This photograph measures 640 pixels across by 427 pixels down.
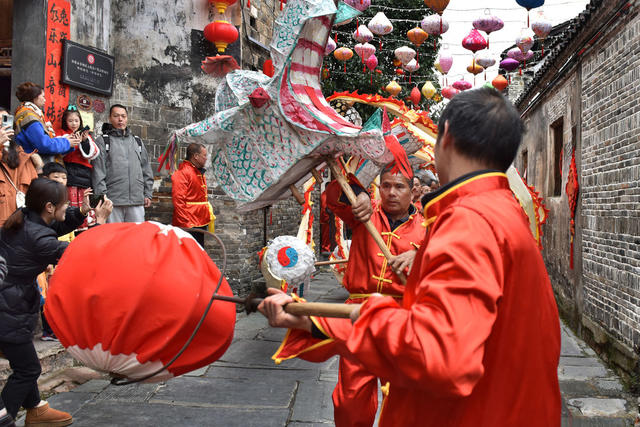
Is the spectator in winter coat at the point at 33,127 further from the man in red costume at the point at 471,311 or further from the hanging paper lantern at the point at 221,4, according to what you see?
the man in red costume at the point at 471,311

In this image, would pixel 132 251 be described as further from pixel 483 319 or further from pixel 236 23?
pixel 236 23

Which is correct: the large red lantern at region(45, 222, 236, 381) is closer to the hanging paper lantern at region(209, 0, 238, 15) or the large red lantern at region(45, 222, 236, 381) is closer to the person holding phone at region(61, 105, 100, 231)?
the person holding phone at region(61, 105, 100, 231)

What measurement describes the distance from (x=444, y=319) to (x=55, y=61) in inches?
266

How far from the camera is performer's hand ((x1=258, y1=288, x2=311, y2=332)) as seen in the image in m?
1.71

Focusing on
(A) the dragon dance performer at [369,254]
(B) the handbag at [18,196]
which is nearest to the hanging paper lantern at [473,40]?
(A) the dragon dance performer at [369,254]

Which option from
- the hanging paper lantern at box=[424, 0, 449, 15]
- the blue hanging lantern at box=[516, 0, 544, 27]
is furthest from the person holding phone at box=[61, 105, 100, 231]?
the blue hanging lantern at box=[516, 0, 544, 27]

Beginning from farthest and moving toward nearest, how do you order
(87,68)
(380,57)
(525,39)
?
1. (380,57)
2. (525,39)
3. (87,68)

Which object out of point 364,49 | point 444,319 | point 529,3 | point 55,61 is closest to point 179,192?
point 55,61

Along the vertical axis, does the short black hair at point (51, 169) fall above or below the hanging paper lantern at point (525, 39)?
below

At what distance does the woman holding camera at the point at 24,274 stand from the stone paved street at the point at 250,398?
687 millimetres

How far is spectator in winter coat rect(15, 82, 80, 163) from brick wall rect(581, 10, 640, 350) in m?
5.94

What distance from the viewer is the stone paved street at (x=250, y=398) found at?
433cm

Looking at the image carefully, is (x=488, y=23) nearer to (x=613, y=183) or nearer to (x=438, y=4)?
(x=438, y=4)

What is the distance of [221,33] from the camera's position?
8.34m
